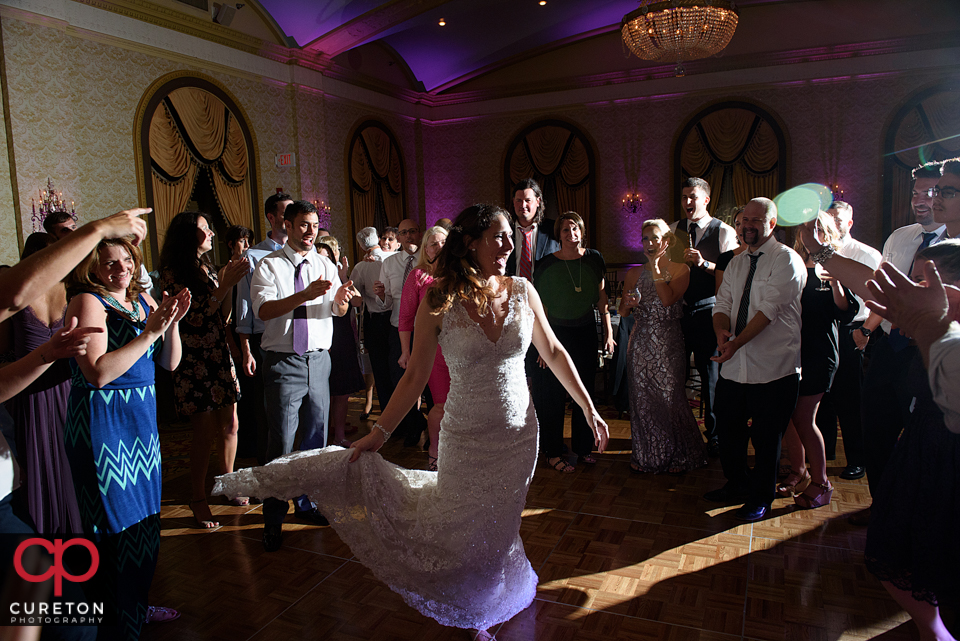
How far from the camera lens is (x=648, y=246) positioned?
3.65 metres

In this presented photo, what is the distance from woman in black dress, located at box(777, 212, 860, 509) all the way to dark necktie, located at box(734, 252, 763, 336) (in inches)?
10.9

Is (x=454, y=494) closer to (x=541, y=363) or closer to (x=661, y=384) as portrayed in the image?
(x=541, y=363)

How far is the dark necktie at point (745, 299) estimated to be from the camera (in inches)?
118

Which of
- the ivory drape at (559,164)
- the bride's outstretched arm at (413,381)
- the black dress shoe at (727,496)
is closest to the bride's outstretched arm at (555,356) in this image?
the bride's outstretched arm at (413,381)

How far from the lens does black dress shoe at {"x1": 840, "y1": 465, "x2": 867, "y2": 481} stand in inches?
139

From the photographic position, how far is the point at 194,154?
6930 millimetres

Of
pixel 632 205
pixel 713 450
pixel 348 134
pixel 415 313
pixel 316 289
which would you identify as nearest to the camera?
pixel 316 289

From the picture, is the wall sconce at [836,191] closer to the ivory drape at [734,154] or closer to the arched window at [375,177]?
the ivory drape at [734,154]

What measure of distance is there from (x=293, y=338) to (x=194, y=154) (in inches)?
197

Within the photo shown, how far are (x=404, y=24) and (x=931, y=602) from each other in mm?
8027

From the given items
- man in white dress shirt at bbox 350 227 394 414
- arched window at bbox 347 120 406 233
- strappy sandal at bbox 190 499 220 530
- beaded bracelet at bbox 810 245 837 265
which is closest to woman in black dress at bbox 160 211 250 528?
strappy sandal at bbox 190 499 220 530

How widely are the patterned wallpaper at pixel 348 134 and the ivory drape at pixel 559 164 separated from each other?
0.74 feet

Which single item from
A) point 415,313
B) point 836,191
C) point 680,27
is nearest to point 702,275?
point 415,313

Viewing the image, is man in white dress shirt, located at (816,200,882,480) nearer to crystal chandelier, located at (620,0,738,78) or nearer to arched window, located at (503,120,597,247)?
crystal chandelier, located at (620,0,738,78)
